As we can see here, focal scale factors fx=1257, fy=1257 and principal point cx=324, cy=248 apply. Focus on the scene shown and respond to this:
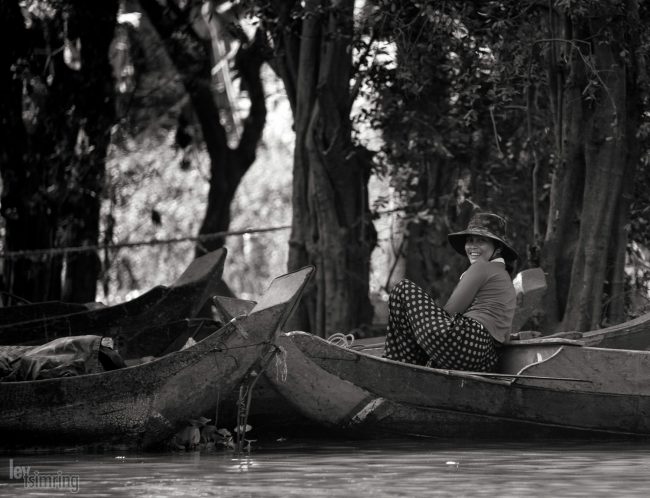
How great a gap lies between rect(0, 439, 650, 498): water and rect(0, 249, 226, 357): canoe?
344 centimetres

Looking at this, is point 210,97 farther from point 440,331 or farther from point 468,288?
point 440,331

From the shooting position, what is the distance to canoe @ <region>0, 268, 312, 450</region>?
6824 millimetres

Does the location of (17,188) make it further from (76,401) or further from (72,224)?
(76,401)

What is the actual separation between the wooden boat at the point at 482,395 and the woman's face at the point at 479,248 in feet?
2.15

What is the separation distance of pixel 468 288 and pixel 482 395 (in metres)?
0.67

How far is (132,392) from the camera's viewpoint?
6867mm

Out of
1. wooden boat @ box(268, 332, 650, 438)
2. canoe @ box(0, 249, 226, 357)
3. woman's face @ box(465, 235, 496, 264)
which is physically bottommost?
wooden boat @ box(268, 332, 650, 438)

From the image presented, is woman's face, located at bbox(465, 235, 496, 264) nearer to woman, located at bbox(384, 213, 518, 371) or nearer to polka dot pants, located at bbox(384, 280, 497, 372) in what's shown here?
woman, located at bbox(384, 213, 518, 371)

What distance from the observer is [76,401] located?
686 centimetres

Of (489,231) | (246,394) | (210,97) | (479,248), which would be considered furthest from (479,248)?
(210,97)

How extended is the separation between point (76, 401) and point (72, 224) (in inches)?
318

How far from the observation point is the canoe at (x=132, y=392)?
682cm

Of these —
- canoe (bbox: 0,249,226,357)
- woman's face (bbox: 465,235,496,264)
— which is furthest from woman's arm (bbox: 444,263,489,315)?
canoe (bbox: 0,249,226,357)

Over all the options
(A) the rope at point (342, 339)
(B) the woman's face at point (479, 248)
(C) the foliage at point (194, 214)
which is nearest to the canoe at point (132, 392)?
(A) the rope at point (342, 339)
